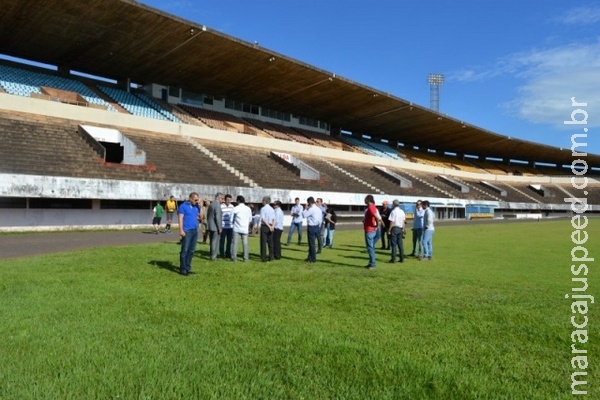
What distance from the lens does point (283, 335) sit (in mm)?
5023

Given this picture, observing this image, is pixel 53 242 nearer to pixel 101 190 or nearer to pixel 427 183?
pixel 101 190

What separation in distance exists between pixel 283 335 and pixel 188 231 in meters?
5.01

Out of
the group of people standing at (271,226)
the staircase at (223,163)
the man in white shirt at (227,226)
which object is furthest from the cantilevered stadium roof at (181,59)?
the group of people standing at (271,226)

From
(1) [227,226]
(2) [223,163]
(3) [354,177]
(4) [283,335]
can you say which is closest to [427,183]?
(3) [354,177]

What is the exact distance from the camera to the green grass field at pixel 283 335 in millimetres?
3705

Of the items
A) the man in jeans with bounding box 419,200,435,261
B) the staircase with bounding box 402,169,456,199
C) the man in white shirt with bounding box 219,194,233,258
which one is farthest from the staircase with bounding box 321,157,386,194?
the man in white shirt with bounding box 219,194,233,258

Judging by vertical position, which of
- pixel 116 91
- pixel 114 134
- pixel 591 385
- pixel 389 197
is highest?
pixel 116 91

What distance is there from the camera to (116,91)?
33219mm

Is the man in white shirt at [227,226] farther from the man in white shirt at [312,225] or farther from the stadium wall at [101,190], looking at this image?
the stadium wall at [101,190]

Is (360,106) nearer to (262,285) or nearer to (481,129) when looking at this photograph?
(481,129)

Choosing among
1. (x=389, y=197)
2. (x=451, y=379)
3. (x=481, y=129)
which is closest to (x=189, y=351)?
(x=451, y=379)

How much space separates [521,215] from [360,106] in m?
26.9

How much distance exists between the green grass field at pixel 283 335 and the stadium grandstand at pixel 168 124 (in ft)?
40.4

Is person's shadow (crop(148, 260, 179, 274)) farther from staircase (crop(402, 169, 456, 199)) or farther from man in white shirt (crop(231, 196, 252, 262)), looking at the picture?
staircase (crop(402, 169, 456, 199))
